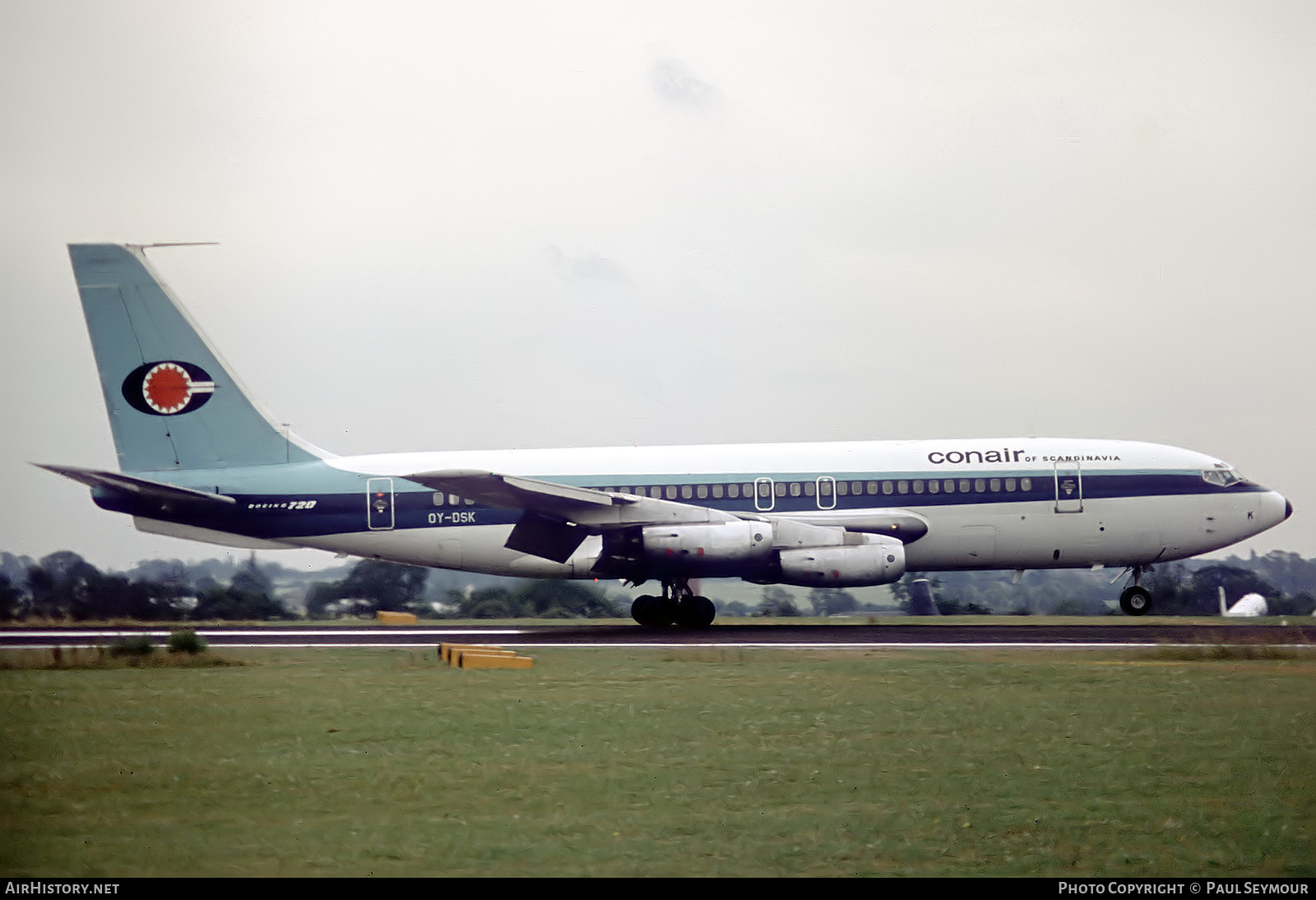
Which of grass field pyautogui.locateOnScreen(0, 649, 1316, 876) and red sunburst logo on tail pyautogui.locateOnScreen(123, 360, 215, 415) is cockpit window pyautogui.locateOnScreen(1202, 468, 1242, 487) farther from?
red sunburst logo on tail pyautogui.locateOnScreen(123, 360, 215, 415)

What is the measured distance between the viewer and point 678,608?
27672 millimetres

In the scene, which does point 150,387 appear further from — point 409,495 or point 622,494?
point 622,494

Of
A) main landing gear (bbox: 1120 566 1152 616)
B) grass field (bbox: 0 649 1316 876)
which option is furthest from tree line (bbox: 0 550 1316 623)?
grass field (bbox: 0 649 1316 876)

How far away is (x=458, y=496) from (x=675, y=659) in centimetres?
928

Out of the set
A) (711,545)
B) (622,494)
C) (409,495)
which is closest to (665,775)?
(711,545)

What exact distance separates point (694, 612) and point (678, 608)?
1.14 feet

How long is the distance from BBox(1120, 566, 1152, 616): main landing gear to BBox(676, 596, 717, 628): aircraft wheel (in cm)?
921

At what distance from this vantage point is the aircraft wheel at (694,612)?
2766 centimetres

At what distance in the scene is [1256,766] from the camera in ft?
35.2

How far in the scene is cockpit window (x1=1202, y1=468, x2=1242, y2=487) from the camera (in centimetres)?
2870

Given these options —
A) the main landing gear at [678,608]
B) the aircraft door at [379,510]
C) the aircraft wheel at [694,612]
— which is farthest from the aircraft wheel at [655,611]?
the aircraft door at [379,510]

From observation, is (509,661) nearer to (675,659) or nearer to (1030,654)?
(675,659)

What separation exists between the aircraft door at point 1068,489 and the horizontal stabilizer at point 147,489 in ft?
56.0

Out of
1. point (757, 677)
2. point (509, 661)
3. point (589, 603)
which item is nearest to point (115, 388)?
point (589, 603)
